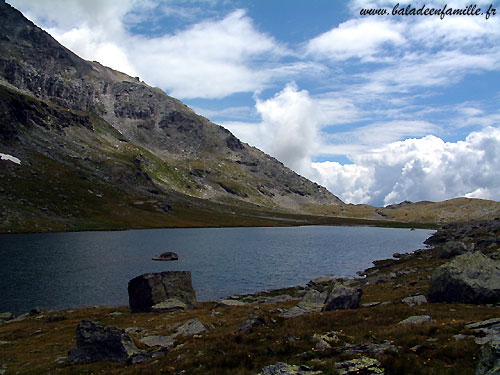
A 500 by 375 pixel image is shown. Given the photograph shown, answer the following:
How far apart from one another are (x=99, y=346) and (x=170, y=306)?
21.5m

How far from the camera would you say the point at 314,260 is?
109 m

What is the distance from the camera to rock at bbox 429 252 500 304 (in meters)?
28.9

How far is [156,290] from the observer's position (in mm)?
49438

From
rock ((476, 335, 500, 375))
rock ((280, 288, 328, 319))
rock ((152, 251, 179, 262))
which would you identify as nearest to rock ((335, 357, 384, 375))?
rock ((476, 335, 500, 375))

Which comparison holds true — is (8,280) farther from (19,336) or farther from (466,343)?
A: (466,343)

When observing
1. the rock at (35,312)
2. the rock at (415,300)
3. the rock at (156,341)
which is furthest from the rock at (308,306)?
the rock at (35,312)

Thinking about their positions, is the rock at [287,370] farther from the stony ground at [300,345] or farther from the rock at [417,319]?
the rock at [417,319]

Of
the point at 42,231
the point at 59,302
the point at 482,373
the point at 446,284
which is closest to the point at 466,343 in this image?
the point at 482,373

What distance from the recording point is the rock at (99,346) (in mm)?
25938

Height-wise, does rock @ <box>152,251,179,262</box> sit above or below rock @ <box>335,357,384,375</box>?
below

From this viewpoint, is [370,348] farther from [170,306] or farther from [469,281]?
[170,306]

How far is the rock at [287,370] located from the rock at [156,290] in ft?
117

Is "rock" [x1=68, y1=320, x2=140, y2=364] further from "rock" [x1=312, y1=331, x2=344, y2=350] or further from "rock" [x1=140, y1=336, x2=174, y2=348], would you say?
"rock" [x1=312, y1=331, x2=344, y2=350]

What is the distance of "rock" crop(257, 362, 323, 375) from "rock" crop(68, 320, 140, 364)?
567 inches
